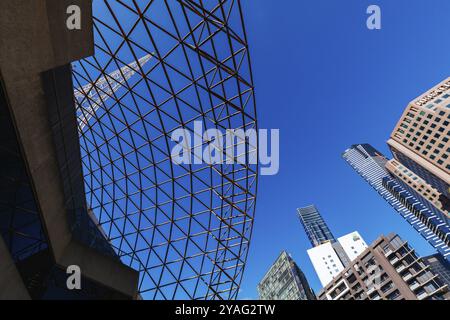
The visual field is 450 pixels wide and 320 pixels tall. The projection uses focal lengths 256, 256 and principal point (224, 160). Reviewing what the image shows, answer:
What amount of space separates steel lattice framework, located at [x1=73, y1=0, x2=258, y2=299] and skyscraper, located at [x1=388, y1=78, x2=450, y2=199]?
101 metres

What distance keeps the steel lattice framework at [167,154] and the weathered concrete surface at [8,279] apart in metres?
14.6

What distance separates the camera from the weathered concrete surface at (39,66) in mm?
12672

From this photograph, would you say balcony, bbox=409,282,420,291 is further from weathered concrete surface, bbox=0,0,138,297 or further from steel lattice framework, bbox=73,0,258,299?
weathered concrete surface, bbox=0,0,138,297

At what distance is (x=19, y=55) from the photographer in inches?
523

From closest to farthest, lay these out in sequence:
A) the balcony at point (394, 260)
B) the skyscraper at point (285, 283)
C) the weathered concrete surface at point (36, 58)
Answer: the weathered concrete surface at point (36, 58)
the balcony at point (394, 260)
the skyscraper at point (285, 283)

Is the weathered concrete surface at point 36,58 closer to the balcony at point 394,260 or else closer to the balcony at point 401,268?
the balcony at point 401,268

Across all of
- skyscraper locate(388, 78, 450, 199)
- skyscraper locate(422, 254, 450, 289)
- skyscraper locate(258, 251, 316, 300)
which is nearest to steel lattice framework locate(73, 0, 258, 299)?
skyscraper locate(258, 251, 316, 300)

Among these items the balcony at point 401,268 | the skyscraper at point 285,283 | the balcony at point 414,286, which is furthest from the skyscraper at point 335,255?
the balcony at point 414,286

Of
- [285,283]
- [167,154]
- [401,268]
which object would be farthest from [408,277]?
[167,154]

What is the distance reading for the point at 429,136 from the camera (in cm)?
10181

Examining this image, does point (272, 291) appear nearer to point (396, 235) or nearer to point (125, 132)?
point (396, 235)

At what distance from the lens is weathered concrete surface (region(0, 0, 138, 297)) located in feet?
41.6
